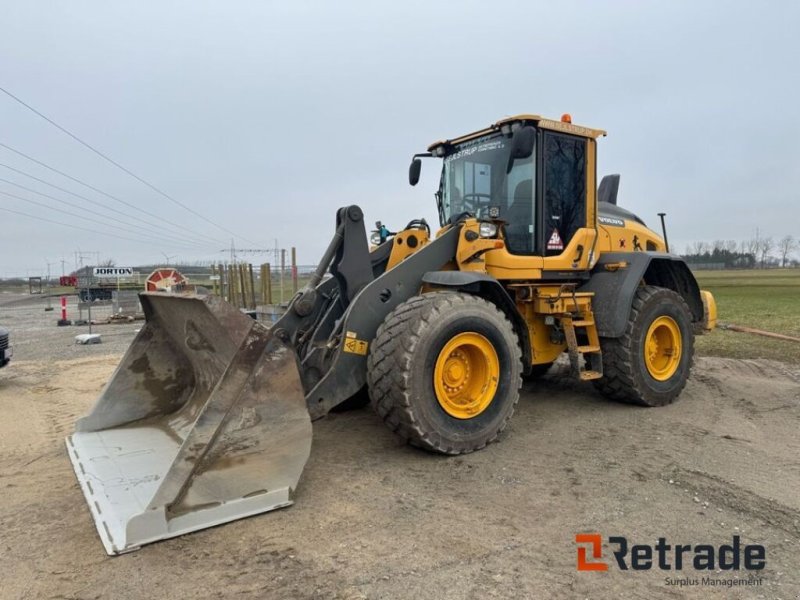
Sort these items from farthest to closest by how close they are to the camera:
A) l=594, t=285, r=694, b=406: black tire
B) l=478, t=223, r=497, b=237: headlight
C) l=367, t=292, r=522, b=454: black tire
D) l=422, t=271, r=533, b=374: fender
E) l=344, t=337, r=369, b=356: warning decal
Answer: l=594, t=285, r=694, b=406: black tire, l=478, t=223, r=497, b=237: headlight, l=422, t=271, r=533, b=374: fender, l=344, t=337, r=369, b=356: warning decal, l=367, t=292, r=522, b=454: black tire

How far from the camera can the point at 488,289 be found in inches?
201

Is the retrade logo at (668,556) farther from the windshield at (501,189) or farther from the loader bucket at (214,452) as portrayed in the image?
the windshield at (501,189)

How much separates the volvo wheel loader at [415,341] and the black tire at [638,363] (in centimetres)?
2

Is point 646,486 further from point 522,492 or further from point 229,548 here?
point 229,548

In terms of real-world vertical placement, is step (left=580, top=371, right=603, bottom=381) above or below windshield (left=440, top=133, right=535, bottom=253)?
below

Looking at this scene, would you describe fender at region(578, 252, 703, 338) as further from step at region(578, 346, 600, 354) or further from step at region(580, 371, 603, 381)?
step at region(580, 371, 603, 381)

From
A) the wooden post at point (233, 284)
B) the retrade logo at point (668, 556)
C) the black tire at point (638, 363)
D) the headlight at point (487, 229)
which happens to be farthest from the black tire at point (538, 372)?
the wooden post at point (233, 284)

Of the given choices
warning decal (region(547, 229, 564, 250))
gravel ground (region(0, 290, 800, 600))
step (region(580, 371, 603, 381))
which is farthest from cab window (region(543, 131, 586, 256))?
gravel ground (region(0, 290, 800, 600))

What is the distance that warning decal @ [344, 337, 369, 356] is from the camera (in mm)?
4254

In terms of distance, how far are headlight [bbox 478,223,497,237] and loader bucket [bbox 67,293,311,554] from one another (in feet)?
7.85

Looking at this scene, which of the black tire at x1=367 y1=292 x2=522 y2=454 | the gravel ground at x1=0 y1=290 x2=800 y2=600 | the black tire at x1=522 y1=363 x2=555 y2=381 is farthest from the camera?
the black tire at x1=522 y1=363 x2=555 y2=381

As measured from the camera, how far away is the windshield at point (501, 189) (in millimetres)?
5594

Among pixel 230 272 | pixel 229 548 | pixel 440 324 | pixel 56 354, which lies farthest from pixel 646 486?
pixel 230 272

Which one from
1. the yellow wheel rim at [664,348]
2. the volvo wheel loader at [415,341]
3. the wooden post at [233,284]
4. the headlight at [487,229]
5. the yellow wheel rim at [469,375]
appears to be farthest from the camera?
the wooden post at [233,284]
